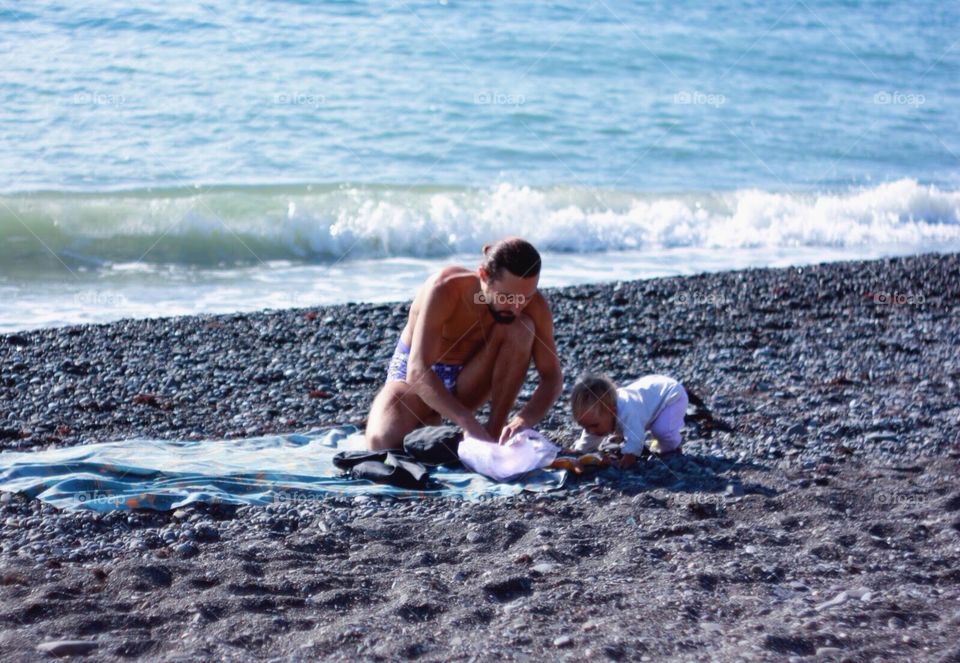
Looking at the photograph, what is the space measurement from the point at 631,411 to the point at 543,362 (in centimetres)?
53

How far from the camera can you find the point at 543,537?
4.18 metres

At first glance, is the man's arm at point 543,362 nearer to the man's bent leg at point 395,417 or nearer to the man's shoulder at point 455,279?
the man's shoulder at point 455,279

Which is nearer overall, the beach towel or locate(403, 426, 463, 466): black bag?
the beach towel

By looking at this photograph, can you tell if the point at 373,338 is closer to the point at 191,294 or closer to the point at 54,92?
the point at 191,294

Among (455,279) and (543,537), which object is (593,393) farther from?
(543,537)

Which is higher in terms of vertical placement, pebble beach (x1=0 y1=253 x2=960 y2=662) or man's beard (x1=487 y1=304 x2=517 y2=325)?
man's beard (x1=487 y1=304 x2=517 y2=325)

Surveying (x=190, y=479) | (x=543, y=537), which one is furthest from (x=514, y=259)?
(x=190, y=479)

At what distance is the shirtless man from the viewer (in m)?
5.12

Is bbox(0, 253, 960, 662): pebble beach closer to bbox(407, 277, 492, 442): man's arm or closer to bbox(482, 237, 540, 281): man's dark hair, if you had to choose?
bbox(407, 277, 492, 442): man's arm

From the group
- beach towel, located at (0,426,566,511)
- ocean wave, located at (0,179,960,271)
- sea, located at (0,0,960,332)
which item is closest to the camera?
beach towel, located at (0,426,566,511)

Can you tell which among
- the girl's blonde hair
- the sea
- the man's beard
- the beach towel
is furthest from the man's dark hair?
the sea

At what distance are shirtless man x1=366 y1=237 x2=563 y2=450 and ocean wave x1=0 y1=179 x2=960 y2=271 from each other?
735 cm

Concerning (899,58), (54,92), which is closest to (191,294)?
(54,92)

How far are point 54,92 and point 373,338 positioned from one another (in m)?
11.0
